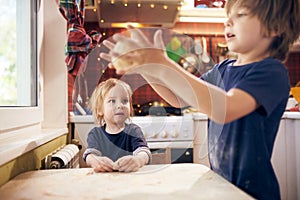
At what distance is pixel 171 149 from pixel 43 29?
656 millimetres

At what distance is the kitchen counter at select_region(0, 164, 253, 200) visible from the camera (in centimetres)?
45

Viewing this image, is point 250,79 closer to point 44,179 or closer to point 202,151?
point 202,151

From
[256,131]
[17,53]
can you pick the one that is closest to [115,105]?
[256,131]

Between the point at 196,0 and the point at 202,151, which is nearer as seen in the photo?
the point at 202,151

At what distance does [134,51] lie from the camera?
0.39 m

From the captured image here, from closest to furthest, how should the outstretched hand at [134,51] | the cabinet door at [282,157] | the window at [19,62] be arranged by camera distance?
the outstretched hand at [134,51]
the window at [19,62]
the cabinet door at [282,157]

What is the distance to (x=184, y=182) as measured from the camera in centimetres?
52

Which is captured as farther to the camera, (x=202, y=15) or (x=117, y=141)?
(x=202, y=15)

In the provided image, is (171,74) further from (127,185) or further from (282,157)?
(282,157)

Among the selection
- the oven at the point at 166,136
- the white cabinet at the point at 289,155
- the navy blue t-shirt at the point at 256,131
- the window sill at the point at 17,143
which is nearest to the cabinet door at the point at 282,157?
the white cabinet at the point at 289,155

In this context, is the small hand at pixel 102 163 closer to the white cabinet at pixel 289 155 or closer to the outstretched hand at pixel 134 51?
the outstretched hand at pixel 134 51

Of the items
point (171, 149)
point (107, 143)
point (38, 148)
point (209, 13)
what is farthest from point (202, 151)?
point (209, 13)

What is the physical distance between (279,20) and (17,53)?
0.68m

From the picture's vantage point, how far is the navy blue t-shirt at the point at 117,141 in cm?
59
